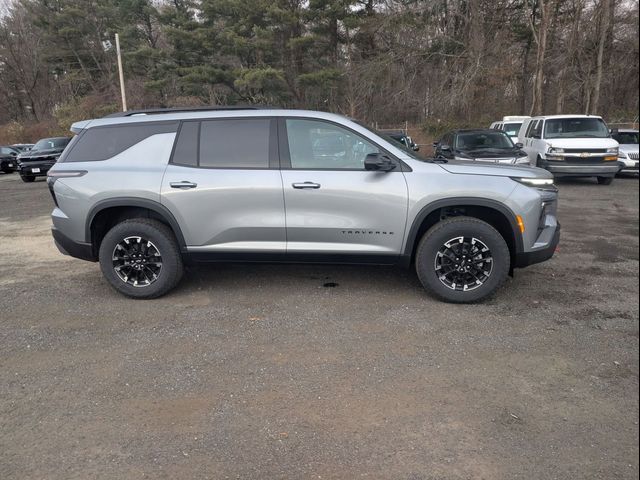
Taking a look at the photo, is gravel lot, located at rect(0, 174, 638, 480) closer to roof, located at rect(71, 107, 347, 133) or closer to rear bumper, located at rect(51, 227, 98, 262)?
rear bumper, located at rect(51, 227, 98, 262)

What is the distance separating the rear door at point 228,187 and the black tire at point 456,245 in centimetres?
141

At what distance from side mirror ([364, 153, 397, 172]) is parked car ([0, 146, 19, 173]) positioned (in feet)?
83.0

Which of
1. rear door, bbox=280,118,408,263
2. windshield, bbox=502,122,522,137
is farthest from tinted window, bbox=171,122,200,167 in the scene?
windshield, bbox=502,122,522,137

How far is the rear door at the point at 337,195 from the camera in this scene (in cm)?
474

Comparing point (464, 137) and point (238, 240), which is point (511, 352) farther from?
point (464, 137)

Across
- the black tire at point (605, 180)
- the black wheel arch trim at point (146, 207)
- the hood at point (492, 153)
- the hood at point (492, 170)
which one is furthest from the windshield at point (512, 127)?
the black wheel arch trim at point (146, 207)

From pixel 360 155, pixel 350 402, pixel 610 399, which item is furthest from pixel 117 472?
pixel 360 155

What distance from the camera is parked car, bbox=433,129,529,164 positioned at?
1216cm

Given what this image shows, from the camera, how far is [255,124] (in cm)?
502

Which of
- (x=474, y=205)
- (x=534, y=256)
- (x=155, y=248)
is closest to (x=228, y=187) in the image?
(x=155, y=248)

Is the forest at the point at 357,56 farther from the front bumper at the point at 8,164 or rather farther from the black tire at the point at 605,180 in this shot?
the front bumper at the point at 8,164

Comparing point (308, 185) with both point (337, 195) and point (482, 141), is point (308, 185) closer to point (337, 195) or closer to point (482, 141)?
point (337, 195)

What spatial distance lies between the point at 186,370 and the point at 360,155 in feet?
8.39

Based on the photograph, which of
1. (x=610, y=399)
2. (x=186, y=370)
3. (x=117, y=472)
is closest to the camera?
(x=117, y=472)
